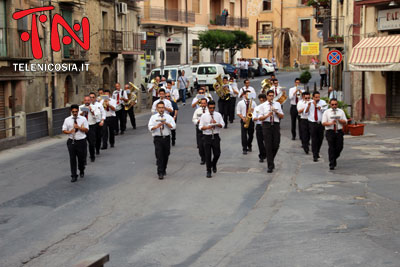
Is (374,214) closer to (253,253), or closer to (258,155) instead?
(253,253)

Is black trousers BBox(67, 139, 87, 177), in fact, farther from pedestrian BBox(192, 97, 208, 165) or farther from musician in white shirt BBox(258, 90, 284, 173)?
musician in white shirt BBox(258, 90, 284, 173)

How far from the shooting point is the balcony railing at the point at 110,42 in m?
37.1

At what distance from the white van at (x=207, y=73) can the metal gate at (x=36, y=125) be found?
66.9 ft

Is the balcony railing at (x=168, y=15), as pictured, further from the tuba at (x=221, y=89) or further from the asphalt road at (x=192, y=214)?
the asphalt road at (x=192, y=214)

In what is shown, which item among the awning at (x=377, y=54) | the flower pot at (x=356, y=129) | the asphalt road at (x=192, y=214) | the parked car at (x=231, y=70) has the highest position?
the awning at (x=377, y=54)

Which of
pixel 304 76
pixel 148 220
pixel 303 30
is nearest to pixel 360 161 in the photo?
pixel 148 220

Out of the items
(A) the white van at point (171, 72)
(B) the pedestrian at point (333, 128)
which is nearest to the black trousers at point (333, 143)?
(B) the pedestrian at point (333, 128)

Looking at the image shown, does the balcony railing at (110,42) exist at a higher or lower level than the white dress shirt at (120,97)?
higher

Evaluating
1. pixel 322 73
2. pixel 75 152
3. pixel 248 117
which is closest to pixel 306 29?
pixel 322 73

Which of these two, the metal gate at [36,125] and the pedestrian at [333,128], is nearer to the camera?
the pedestrian at [333,128]

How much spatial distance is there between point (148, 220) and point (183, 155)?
7263 millimetres

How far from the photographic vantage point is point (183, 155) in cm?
1816

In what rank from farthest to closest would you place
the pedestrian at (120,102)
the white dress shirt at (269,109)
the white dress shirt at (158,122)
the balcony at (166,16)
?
the balcony at (166,16) < the pedestrian at (120,102) < the white dress shirt at (269,109) < the white dress shirt at (158,122)

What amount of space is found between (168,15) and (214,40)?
233 inches
